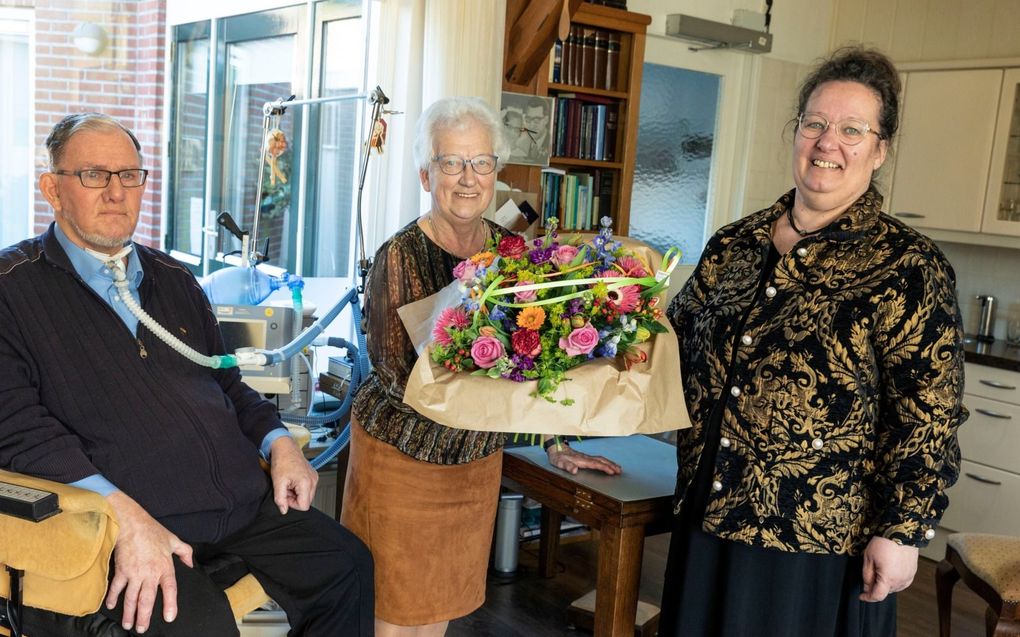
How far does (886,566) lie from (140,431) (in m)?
1.46

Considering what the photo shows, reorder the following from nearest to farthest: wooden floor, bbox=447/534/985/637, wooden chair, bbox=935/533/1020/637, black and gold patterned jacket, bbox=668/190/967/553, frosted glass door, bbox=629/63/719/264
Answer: black and gold patterned jacket, bbox=668/190/967/553 < wooden chair, bbox=935/533/1020/637 < wooden floor, bbox=447/534/985/637 < frosted glass door, bbox=629/63/719/264

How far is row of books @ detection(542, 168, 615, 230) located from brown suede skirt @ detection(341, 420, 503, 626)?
2.27 meters

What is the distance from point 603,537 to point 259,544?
2.51ft

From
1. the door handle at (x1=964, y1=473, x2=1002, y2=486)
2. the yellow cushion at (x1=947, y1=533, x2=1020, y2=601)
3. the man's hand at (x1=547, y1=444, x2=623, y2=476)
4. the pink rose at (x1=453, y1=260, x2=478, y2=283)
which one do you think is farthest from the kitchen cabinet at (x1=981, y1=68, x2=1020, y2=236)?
the pink rose at (x1=453, y1=260, x2=478, y2=283)

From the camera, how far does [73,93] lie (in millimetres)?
4129

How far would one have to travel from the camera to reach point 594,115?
439 cm

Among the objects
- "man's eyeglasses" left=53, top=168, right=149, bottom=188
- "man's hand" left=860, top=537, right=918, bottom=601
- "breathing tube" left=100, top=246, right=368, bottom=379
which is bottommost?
"man's hand" left=860, top=537, right=918, bottom=601

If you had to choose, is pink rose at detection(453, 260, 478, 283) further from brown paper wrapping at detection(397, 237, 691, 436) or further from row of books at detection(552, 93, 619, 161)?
row of books at detection(552, 93, 619, 161)

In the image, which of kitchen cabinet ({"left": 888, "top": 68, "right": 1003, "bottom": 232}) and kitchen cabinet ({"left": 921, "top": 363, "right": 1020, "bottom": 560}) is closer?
kitchen cabinet ({"left": 921, "top": 363, "right": 1020, "bottom": 560})

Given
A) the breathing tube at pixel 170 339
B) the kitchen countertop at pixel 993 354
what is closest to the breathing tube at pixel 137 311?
the breathing tube at pixel 170 339

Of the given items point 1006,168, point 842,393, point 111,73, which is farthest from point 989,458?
point 111,73

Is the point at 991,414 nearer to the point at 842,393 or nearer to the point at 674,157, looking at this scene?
the point at 674,157

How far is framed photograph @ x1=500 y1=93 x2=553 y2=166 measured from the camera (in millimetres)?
3799

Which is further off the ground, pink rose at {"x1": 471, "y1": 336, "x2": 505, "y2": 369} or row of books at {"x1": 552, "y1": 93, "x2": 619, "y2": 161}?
row of books at {"x1": 552, "y1": 93, "x2": 619, "y2": 161}
